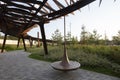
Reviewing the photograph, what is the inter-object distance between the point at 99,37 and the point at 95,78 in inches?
1009

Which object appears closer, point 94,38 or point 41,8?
point 41,8

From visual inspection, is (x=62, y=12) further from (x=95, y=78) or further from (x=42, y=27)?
(x=42, y=27)

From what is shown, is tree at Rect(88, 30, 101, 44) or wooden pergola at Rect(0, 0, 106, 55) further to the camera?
tree at Rect(88, 30, 101, 44)

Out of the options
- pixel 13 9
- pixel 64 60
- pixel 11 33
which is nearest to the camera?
pixel 64 60

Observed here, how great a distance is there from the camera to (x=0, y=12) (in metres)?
14.0

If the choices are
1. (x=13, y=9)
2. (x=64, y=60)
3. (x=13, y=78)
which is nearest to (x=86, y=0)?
(x=64, y=60)

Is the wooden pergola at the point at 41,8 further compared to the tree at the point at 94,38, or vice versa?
the tree at the point at 94,38

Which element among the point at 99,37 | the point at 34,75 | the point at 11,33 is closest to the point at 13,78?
the point at 34,75

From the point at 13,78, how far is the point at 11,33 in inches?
599

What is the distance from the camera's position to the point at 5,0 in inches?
448

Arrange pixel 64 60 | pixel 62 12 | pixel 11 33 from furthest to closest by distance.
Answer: pixel 11 33, pixel 62 12, pixel 64 60

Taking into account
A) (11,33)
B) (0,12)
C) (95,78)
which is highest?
(0,12)

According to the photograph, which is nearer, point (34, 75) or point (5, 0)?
point (34, 75)

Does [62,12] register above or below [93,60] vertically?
above
